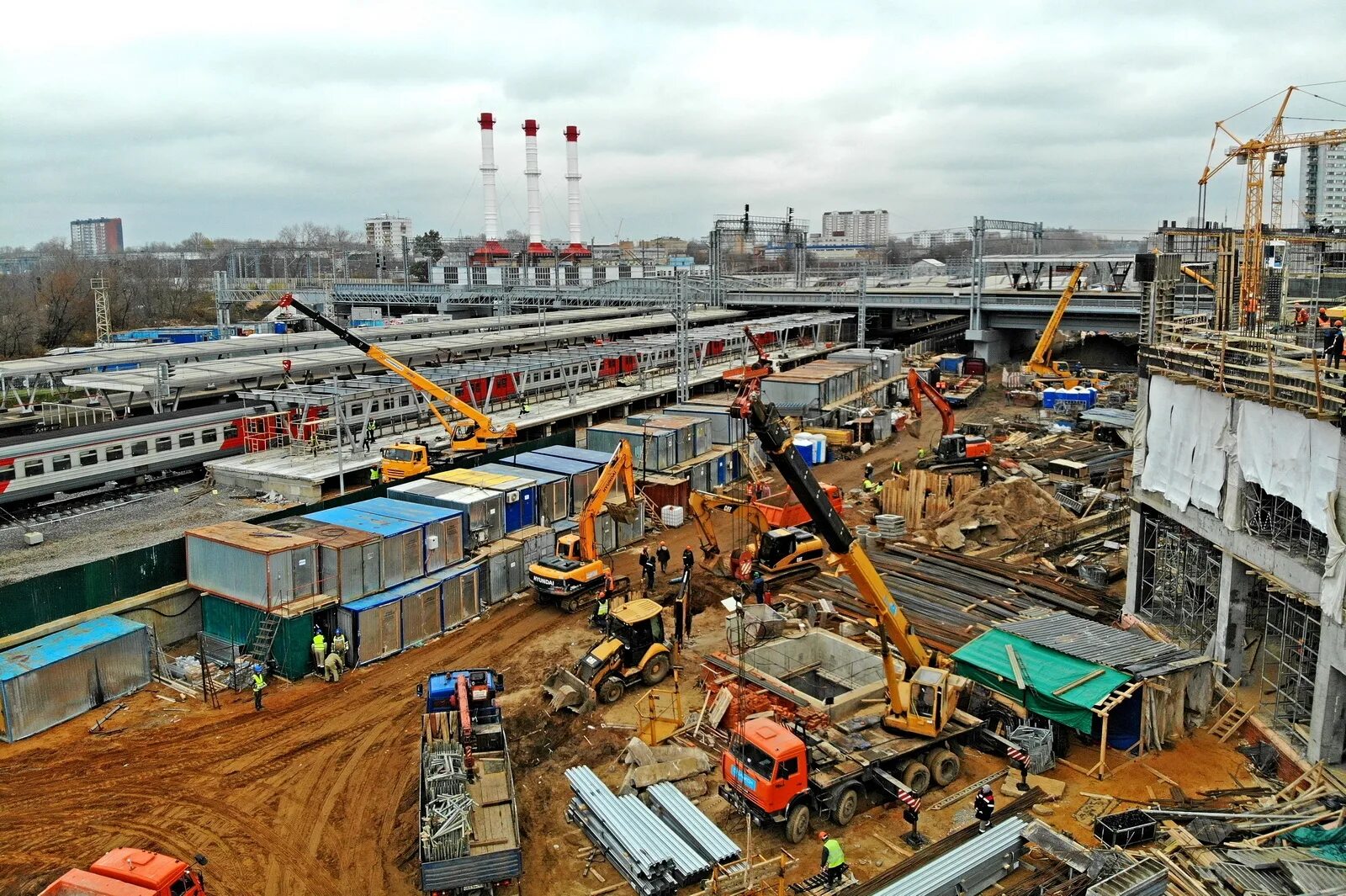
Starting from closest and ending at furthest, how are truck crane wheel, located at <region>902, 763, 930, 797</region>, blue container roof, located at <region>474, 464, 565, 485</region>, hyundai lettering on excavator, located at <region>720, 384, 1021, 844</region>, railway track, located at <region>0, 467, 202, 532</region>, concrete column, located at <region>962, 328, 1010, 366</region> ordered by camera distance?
hyundai lettering on excavator, located at <region>720, 384, 1021, 844</region>, truck crane wheel, located at <region>902, 763, 930, 797</region>, blue container roof, located at <region>474, 464, 565, 485</region>, railway track, located at <region>0, 467, 202, 532</region>, concrete column, located at <region>962, 328, 1010, 366</region>

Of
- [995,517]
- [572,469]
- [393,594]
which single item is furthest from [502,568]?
[995,517]

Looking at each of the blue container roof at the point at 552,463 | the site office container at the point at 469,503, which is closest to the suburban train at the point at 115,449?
the site office container at the point at 469,503

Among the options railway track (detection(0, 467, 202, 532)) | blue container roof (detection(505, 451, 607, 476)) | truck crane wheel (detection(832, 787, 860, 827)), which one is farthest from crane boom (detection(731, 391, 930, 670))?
railway track (detection(0, 467, 202, 532))

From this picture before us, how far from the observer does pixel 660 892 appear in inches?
472

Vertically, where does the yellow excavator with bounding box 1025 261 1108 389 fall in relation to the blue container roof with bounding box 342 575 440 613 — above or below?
above

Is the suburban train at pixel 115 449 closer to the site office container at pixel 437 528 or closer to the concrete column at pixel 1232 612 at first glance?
the site office container at pixel 437 528

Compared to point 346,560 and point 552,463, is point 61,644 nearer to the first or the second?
point 346,560

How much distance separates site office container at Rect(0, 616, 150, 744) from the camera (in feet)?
53.6

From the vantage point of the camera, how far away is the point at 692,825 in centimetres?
1315

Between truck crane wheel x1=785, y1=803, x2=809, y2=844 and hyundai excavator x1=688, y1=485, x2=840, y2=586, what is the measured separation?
9.62 metres

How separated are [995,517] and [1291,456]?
39.1 ft

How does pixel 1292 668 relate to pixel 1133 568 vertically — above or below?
below

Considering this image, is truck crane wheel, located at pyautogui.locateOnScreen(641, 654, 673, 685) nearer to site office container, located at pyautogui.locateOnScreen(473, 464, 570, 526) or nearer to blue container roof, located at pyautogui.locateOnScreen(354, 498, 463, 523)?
blue container roof, located at pyautogui.locateOnScreen(354, 498, 463, 523)

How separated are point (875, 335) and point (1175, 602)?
61065 millimetres
